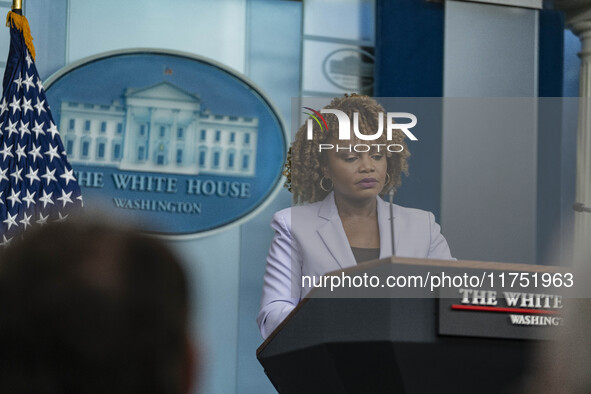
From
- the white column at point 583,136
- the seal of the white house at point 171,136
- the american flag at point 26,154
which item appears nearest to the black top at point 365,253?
the white column at point 583,136

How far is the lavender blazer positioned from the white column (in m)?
0.31

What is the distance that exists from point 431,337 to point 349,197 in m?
0.62

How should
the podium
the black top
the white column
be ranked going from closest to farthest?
the podium < the white column < the black top

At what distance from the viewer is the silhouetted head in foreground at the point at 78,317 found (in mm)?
590

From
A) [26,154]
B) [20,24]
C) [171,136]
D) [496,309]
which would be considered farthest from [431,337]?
[171,136]

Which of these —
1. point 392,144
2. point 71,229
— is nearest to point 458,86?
point 392,144

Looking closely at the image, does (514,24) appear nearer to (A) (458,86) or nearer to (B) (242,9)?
(A) (458,86)

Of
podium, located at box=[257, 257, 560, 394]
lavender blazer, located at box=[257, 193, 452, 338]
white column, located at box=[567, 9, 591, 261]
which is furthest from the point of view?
lavender blazer, located at box=[257, 193, 452, 338]

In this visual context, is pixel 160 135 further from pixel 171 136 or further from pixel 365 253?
pixel 365 253

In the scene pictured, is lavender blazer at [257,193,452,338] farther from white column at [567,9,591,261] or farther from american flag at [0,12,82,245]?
american flag at [0,12,82,245]

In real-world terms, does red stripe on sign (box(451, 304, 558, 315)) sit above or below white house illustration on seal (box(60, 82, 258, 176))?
below

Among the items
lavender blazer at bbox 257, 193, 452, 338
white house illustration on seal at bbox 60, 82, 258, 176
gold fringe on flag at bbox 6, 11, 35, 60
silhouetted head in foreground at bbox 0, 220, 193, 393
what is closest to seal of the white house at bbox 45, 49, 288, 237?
white house illustration on seal at bbox 60, 82, 258, 176

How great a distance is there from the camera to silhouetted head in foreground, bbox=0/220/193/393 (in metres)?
0.59

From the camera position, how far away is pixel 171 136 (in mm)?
4375
